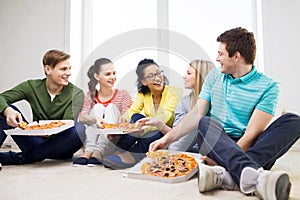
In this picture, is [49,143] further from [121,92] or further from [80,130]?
[121,92]

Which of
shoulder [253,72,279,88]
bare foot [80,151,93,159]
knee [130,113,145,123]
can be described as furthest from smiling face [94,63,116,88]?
shoulder [253,72,279,88]

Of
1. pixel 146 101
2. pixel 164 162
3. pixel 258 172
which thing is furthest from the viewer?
pixel 146 101

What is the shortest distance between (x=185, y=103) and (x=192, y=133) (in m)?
0.16

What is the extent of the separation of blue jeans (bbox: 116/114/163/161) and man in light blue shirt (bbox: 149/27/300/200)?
20 centimetres

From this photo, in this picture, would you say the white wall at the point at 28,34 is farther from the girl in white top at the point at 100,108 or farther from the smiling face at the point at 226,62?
the smiling face at the point at 226,62

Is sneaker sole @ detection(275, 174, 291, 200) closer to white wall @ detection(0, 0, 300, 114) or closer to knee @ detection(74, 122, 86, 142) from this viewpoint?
knee @ detection(74, 122, 86, 142)

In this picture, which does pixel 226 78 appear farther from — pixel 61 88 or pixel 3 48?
pixel 3 48

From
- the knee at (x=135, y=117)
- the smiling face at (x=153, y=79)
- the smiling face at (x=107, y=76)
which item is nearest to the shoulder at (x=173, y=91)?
the smiling face at (x=153, y=79)

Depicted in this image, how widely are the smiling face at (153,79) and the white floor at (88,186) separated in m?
0.47

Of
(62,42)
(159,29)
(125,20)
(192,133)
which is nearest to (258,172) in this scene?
(192,133)

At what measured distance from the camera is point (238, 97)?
3.77ft

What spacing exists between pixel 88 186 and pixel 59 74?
0.72 m

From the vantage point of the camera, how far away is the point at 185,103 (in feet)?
4.60

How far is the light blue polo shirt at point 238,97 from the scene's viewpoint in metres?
1.09
